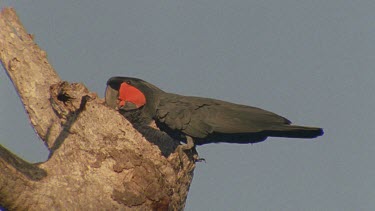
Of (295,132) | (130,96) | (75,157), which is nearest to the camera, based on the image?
(75,157)

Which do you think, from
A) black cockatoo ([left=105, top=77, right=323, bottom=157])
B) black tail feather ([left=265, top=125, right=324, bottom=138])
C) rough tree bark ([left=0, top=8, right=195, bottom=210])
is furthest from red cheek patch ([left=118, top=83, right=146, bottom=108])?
black tail feather ([left=265, top=125, right=324, bottom=138])

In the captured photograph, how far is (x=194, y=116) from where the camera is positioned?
7078 mm

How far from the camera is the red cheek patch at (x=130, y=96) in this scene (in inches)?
288

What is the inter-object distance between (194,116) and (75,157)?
1.63 meters

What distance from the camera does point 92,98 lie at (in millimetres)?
6277

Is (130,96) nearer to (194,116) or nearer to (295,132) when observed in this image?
(194,116)

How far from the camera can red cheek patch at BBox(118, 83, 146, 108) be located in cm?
731

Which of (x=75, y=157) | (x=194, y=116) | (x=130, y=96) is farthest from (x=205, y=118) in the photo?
(x=75, y=157)

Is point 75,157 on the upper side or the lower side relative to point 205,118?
lower

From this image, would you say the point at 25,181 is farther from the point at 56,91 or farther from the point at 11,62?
the point at 11,62

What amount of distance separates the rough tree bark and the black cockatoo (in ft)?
1.60

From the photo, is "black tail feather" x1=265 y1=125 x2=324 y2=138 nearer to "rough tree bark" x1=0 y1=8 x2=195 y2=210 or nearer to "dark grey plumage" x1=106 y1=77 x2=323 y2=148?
"dark grey plumage" x1=106 y1=77 x2=323 y2=148

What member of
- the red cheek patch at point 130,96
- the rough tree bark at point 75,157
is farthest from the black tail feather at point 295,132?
the red cheek patch at point 130,96

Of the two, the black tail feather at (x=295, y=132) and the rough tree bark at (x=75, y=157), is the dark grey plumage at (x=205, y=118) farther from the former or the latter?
the rough tree bark at (x=75, y=157)
